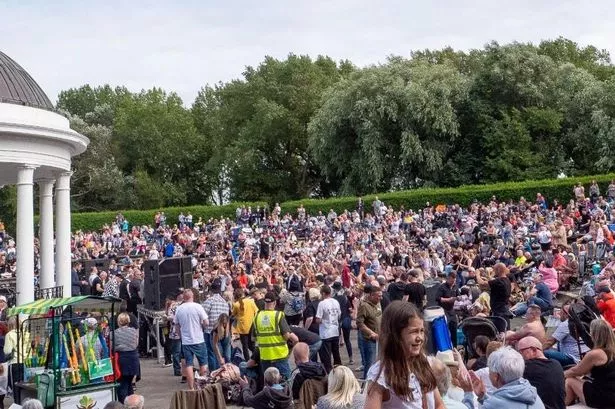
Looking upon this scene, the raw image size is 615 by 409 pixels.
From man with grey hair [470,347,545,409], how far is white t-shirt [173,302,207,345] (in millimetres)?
8600

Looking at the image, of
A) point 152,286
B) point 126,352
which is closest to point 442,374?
point 126,352

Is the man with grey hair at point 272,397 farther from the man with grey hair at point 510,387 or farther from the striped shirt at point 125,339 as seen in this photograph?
the man with grey hair at point 510,387

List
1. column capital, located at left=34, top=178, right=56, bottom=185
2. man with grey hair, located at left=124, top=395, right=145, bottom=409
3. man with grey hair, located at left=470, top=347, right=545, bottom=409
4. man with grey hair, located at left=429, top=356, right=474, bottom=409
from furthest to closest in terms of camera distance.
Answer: column capital, located at left=34, top=178, right=56, bottom=185, man with grey hair, located at left=124, top=395, right=145, bottom=409, man with grey hair, located at left=429, top=356, right=474, bottom=409, man with grey hair, located at left=470, top=347, right=545, bottom=409

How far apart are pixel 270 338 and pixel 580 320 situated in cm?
488

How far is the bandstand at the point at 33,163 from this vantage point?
73.1 ft

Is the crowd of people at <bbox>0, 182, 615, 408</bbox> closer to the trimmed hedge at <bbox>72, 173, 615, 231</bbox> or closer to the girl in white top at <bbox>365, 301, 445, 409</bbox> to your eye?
the girl in white top at <bbox>365, 301, 445, 409</bbox>

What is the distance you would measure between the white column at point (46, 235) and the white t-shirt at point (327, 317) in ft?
38.5

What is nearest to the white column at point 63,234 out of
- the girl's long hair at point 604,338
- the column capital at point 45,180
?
the column capital at point 45,180

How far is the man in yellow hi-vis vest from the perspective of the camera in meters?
13.9

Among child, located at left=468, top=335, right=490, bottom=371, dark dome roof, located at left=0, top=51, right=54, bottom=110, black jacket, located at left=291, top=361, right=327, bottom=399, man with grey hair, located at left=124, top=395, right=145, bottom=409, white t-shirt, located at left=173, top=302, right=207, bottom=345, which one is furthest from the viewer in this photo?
dark dome roof, located at left=0, top=51, right=54, bottom=110

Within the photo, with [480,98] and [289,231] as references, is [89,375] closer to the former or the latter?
[289,231]

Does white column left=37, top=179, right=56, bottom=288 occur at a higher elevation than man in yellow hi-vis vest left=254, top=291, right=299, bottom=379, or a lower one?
higher

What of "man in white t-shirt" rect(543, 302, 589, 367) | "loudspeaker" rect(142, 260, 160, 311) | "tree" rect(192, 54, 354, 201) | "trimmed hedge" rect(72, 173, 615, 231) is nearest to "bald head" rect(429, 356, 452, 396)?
"man in white t-shirt" rect(543, 302, 589, 367)

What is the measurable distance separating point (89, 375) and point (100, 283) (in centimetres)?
1284
